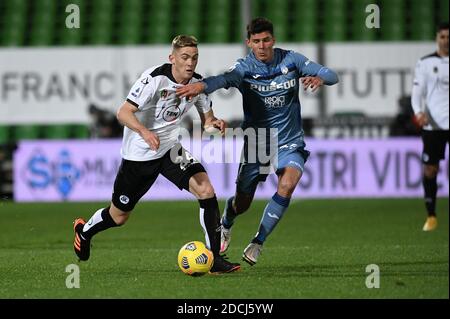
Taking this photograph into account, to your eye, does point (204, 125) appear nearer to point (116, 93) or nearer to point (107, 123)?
point (107, 123)

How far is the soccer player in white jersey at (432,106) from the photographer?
12172 mm

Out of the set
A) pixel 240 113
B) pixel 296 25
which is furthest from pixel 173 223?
pixel 296 25

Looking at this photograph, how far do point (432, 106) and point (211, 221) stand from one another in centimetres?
526

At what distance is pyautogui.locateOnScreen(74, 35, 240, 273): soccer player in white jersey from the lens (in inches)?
315

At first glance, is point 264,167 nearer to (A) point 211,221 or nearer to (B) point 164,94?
(A) point 211,221

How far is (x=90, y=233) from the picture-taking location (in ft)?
28.6

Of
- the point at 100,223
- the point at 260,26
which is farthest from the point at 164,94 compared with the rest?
the point at 100,223

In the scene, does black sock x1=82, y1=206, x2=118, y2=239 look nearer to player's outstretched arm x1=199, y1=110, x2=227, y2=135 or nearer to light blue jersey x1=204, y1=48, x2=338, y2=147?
player's outstretched arm x1=199, y1=110, x2=227, y2=135

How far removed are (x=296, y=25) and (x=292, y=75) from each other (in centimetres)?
1400

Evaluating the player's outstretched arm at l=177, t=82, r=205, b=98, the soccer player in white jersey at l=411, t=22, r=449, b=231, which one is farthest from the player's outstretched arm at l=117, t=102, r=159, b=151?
the soccer player in white jersey at l=411, t=22, r=449, b=231

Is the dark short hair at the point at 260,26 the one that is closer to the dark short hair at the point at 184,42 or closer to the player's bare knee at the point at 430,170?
the dark short hair at the point at 184,42

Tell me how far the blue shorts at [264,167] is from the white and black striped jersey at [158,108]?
91cm

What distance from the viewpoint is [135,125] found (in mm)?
7871

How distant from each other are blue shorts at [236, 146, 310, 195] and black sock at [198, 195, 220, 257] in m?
0.91
